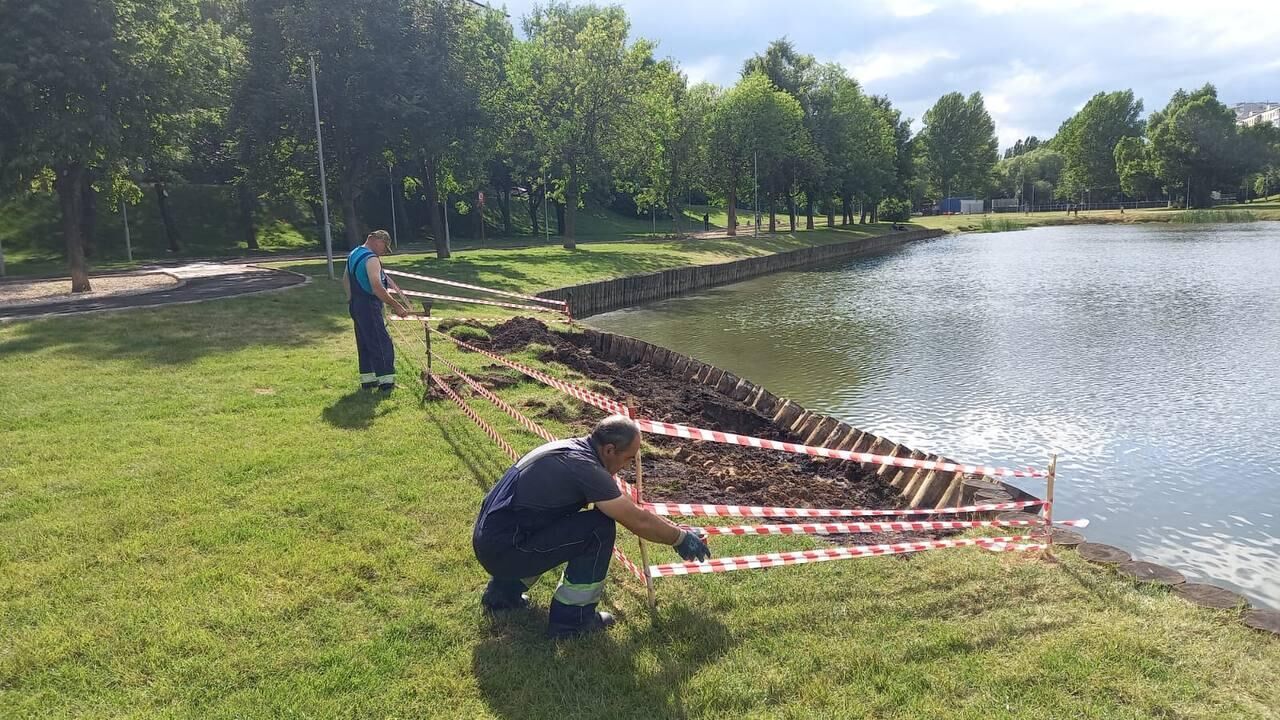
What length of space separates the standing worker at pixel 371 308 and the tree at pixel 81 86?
12846 mm

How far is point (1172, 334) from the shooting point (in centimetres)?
1981

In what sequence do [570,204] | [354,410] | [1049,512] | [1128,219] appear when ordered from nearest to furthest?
[1049,512] < [354,410] < [570,204] < [1128,219]

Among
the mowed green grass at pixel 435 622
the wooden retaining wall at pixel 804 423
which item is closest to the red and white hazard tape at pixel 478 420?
Answer: the mowed green grass at pixel 435 622

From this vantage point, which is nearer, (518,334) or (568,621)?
(568,621)

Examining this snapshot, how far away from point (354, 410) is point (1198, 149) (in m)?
109

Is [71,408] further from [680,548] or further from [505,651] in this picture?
[680,548]

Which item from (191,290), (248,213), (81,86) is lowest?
(191,290)

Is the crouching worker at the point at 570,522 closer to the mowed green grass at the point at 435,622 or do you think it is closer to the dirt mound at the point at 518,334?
the mowed green grass at the point at 435,622

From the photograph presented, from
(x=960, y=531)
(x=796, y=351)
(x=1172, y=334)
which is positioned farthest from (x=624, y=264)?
(x=960, y=531)

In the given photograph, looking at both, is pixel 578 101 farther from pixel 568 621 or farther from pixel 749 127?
pixel 568 621

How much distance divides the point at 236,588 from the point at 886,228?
261 ft

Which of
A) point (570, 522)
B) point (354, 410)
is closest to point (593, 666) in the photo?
point (570, 522)

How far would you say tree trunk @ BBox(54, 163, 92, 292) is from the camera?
19312mm

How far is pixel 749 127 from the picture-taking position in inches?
2119
